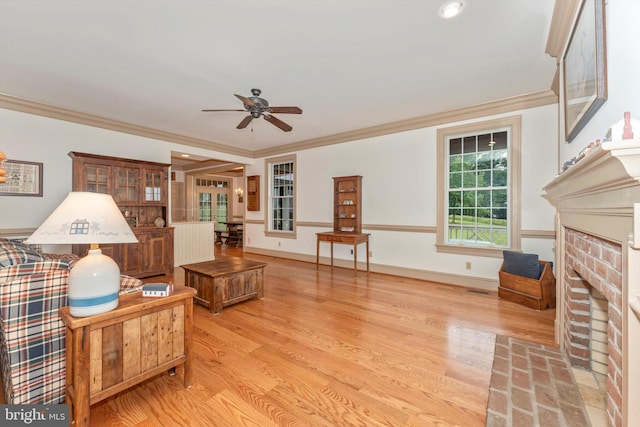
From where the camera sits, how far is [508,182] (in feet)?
12.2

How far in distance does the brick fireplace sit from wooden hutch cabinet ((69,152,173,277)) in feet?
17.1

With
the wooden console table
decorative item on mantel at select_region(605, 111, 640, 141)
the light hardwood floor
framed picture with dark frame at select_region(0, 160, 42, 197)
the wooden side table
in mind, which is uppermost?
framed picture with dark frame at select_region(0, 160, 42, 197)

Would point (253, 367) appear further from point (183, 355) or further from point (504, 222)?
point (504, 222)

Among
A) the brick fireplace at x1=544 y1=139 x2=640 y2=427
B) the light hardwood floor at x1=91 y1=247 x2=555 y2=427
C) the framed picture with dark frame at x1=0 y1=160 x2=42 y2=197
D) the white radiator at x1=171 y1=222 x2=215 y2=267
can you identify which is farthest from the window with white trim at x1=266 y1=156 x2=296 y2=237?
the brick fireplace at x1=544 y1=139 x2=640 y2=427

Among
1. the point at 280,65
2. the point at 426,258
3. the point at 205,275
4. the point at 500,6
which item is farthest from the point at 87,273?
the point at 426,258

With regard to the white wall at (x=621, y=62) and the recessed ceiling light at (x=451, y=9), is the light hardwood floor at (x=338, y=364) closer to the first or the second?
the white wall at (x=621, y=62)

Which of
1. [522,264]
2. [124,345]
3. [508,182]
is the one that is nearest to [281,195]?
[508,182]

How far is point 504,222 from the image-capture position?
12.5ft

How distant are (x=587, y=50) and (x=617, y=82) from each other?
0.58 m

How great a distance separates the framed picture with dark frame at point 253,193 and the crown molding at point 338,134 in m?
1.14

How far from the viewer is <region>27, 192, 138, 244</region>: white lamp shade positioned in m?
1.27

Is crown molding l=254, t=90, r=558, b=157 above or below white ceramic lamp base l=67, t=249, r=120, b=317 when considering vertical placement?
above

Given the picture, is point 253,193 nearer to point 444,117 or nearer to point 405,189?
point 405,189

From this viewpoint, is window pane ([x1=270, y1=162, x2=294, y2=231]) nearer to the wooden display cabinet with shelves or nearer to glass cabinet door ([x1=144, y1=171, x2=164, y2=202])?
the wooden display cabinet with shelves
